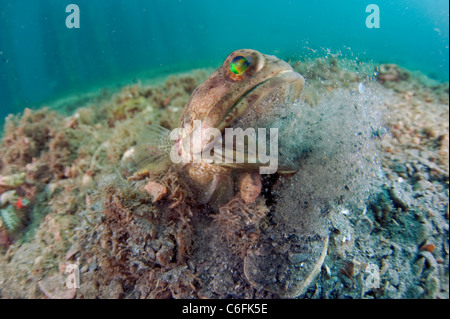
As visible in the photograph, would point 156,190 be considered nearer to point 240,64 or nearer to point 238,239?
point 238,239

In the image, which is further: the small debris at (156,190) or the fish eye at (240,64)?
the small debris at (156,190)

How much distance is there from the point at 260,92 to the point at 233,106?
29 cm

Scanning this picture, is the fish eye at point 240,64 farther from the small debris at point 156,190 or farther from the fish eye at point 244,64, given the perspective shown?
the small debris at point 156,190

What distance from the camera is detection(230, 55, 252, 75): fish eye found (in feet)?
7.08

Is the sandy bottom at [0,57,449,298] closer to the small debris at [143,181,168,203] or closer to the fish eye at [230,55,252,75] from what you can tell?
the small debris at [143,181,168,203]

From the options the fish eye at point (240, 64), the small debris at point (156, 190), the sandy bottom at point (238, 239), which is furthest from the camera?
the small debris at point (156, 190)

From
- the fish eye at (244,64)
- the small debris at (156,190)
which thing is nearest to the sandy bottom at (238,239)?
the small debris at (156,190)

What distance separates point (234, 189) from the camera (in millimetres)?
2791

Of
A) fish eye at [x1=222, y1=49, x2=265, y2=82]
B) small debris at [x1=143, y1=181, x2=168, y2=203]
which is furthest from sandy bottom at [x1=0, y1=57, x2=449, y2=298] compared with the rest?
fish eye at [x1=222, y1=49, x2=265, y2=82]

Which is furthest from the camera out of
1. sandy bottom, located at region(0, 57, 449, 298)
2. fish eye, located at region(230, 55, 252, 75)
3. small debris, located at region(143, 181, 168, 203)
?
small debris, located at region(143, 181, 168, 203)

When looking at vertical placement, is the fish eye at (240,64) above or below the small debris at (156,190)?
above

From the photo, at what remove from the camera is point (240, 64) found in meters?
2.18

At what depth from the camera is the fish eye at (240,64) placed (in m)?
2.16
